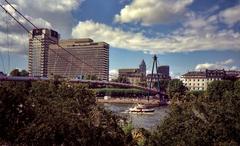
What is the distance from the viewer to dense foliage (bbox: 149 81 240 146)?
2131 cm

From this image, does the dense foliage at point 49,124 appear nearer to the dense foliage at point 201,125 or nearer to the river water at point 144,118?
the dense foliage at point 201,125

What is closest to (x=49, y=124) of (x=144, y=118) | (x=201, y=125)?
(x=201, y=125)

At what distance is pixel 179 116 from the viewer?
23531 millimetres

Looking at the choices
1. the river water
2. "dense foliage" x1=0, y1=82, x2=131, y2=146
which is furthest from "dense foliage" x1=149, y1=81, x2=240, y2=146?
the river water

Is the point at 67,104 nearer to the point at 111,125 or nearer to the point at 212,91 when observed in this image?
the point at 111,125

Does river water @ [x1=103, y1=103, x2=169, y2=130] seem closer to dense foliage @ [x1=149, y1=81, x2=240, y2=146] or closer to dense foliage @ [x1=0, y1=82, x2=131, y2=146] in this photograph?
dense foliage @ [x1=149, y1=81, x2=240, y2=146]

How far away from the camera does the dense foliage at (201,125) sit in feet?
69.9

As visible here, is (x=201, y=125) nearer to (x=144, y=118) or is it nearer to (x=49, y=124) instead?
(x=49, y=124)

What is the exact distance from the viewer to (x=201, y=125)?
2200 centimetres

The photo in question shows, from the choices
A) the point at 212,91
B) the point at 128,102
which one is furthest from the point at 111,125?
the point at 128,102

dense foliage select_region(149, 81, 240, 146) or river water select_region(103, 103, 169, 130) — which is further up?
dense foliage select_region(149, 81, 240, 146)

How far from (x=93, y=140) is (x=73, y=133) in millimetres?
1091

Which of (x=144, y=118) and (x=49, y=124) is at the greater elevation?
(x=49, y=124)

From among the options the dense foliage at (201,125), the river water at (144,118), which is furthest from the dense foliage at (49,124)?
the river water at (144,118)
